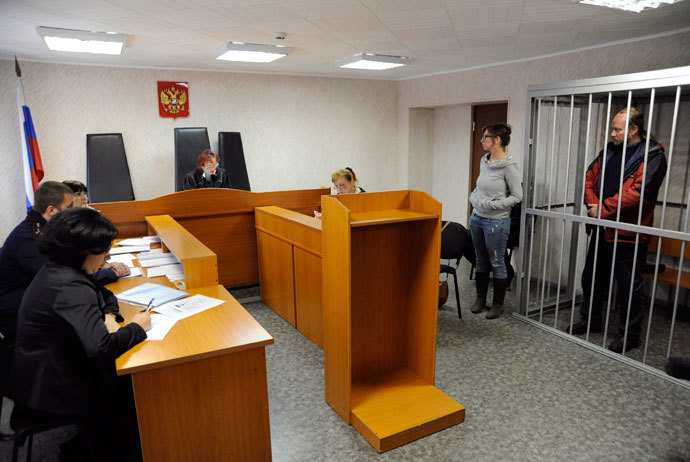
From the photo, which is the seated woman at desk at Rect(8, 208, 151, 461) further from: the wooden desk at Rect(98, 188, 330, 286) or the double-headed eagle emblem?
the double-headed eagle emblem

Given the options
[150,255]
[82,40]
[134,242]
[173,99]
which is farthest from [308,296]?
[173,99]

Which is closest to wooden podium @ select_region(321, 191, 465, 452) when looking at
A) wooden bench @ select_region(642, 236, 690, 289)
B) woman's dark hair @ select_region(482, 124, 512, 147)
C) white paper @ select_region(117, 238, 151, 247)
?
woman's dark hair @ select_region(482, 124, 512, 147)

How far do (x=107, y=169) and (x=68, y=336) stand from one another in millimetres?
4209

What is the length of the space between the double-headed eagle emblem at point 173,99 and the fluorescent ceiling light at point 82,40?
3.87 feet

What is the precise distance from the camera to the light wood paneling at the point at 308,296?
3.36m

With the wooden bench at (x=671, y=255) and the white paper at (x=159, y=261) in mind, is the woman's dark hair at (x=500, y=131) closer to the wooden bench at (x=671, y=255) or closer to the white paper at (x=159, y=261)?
the wooden bench at (x=671, y=255)

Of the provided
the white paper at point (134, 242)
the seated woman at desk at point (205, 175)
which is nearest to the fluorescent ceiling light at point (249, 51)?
the seated woman at desk at point (205, 175)

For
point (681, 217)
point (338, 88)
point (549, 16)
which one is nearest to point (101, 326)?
point (549, 16)

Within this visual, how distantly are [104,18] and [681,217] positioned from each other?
4.78 metres

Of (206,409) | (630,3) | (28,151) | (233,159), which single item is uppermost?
(630,3)

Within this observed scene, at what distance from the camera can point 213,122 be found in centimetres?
604

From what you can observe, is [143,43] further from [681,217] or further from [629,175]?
[681,217]

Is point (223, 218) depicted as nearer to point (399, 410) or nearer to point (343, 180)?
point (343, 180)

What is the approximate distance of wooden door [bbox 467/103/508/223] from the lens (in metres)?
5.98
